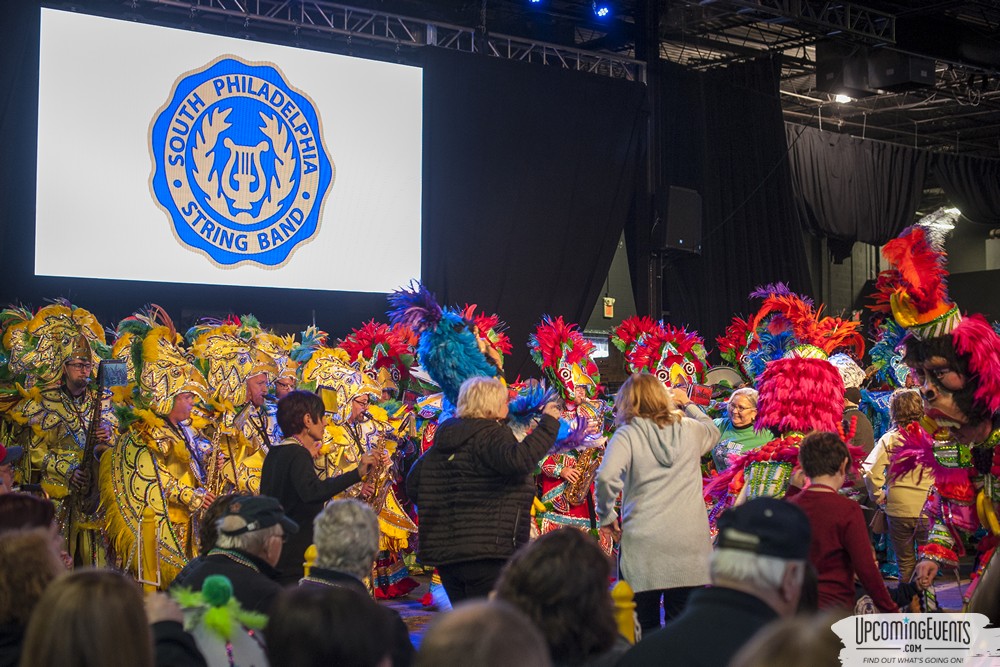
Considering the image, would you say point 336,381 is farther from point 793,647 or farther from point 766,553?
point 793,647

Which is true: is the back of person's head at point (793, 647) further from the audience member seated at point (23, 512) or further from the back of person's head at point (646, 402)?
the back of person's head at point (646, 402)

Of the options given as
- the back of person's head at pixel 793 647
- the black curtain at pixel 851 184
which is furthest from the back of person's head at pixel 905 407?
the black curtain at pixel 851 184

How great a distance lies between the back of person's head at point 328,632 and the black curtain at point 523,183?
837 cm

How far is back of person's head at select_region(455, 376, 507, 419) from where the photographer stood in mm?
4281

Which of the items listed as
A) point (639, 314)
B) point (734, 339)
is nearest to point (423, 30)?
point (639, 314)

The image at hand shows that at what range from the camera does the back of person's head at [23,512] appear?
306 cm

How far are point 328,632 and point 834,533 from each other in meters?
2.07

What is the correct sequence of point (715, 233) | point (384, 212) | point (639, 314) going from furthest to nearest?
point (715, 233), point (639, 314), point (384, 212)

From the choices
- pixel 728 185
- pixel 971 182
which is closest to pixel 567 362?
pixel 728 185

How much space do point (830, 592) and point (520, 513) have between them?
1.21 meters

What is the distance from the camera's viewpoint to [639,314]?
1156 cm

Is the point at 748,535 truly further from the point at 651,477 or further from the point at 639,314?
the point at 639,314

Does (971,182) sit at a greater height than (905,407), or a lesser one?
greater

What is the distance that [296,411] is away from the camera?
14.4ft
